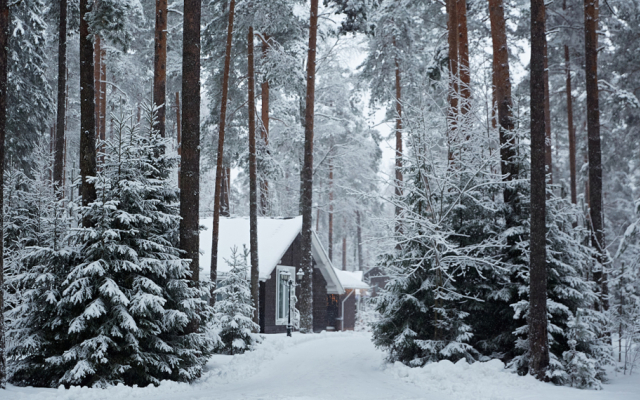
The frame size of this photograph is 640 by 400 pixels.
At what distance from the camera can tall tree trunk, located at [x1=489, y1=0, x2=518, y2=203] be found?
11531 millimetres

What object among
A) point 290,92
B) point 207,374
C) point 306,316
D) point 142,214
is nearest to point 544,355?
point 207,374

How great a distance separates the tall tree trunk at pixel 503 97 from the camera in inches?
454

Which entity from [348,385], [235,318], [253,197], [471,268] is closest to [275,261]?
[253,197]

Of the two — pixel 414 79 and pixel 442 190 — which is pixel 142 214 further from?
pixel 414 79

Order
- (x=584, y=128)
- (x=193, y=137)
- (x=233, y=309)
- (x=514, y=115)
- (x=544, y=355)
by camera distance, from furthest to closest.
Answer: (x=584, y=128), (x=233, y=309), (x=514, y=115), (x=193, y=137), (x=544, y=355)

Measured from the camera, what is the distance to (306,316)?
1975 cm

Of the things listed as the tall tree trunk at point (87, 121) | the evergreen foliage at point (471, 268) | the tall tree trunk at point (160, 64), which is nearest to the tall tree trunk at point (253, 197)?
the tall tree trunk at point (160, 64)

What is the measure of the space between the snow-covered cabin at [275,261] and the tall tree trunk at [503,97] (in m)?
11.3

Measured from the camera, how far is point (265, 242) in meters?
23.1

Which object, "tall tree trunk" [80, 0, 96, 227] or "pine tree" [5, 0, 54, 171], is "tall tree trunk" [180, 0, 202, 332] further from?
"pine tree" [5, 0, 54, 171]

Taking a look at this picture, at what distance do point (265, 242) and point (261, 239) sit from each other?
13.7 inches

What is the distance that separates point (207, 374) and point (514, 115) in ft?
26.6

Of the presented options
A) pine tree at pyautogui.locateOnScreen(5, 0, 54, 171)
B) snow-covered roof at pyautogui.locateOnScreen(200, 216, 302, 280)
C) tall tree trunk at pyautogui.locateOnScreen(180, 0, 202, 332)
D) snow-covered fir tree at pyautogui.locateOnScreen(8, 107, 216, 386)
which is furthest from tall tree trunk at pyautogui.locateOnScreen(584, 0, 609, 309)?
pine tree at pyautogui.locateOnScreen(5, 0, 54, 171)

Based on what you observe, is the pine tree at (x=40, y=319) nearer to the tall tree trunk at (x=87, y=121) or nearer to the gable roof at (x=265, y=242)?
the tall tree trunk at (x=87, y=121)
